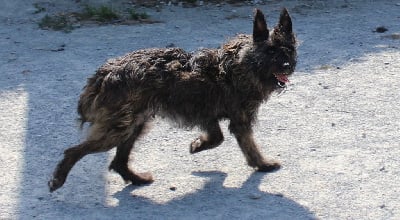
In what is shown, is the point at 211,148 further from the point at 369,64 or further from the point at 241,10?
the point at 241,10

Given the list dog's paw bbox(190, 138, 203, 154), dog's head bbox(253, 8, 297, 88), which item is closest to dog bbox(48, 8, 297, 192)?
dog's head bbox(253, 8, 297, 88)

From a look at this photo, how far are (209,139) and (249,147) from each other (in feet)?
1.28

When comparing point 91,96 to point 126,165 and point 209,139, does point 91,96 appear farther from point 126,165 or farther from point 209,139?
point 209,139

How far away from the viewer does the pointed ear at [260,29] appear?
601 centimetres

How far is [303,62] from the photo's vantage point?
8891 millimetres

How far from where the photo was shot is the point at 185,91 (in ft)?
19.4

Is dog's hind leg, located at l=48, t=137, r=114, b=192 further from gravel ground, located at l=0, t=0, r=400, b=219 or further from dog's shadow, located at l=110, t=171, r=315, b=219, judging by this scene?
dog's shadow, located at l=110, t=171, r=315, b=219

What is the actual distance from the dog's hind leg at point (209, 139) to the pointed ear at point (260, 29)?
0.76m

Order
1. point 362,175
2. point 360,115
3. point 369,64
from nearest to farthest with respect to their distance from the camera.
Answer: point 362,175, point 360,115, point 369,64

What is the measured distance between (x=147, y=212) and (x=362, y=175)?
5.68 feet

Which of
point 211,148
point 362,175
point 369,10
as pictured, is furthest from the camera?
point 369,10

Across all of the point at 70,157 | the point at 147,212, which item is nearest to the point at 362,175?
the point at 147,212

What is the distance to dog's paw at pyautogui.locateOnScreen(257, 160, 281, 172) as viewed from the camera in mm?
6168

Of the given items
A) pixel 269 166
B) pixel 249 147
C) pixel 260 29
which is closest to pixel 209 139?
pixel 249 147
